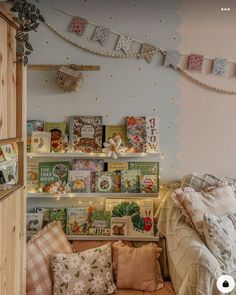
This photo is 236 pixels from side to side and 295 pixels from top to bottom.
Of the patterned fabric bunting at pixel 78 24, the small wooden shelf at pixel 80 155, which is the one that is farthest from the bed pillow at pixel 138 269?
the patterned fabric bunting at pixel 78 24

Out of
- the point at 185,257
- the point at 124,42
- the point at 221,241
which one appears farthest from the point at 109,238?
the point at 124,42

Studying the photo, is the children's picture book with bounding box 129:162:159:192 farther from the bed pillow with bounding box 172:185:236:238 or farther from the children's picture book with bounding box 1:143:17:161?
the children's picture book with bounding box 1:143:17:161

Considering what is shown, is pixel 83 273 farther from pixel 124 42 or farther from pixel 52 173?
pixel 124 42

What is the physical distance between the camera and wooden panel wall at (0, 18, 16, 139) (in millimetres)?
1592

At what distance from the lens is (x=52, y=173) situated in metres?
2.75

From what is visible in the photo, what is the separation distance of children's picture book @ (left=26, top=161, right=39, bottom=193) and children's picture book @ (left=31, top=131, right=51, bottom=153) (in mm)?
120

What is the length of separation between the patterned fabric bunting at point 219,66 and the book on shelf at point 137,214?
111 centimetres

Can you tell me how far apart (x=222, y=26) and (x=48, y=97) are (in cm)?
144

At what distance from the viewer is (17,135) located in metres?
1.83

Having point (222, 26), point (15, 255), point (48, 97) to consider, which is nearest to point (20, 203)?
point (15, 255)

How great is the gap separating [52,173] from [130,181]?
0.60 m

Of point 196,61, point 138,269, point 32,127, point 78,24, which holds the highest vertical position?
point 78,24

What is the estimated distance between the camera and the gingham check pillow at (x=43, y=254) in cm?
232

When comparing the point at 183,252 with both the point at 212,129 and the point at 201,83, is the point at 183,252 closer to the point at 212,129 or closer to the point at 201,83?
the point at 212,129
